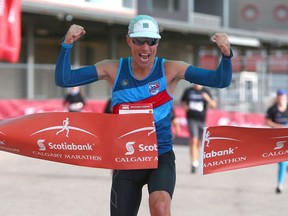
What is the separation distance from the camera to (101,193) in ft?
33.8

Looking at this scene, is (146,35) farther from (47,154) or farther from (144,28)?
(47,154)

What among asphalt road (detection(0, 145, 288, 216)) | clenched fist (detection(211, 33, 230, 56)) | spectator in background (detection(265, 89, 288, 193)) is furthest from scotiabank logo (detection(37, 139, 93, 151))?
spectator in background (detection(265, 89, 288, 193))

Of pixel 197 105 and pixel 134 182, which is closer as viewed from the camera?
pixel 134 182

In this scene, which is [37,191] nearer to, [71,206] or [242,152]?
[71,206]

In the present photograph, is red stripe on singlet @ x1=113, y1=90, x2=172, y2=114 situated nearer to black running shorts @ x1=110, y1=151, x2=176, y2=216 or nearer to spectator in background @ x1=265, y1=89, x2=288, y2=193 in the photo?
black running shorts @ x1=110, y1=151, x2=176, y2=216

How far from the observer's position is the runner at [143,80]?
494 cm

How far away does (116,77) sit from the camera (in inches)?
199

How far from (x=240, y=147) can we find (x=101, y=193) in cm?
515

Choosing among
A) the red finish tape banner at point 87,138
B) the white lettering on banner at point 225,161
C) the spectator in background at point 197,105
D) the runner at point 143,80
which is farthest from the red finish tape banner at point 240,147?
the spectator in background at point 197,105

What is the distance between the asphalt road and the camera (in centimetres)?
877

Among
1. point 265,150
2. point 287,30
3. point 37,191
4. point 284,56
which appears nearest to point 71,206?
point 37,191

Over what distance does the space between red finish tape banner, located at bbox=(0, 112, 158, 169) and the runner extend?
13cm

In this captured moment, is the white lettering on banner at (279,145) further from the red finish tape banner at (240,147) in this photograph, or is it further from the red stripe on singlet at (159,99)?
the red stripe on singlet at (159,99)

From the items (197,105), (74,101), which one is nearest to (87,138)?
(197,105)
